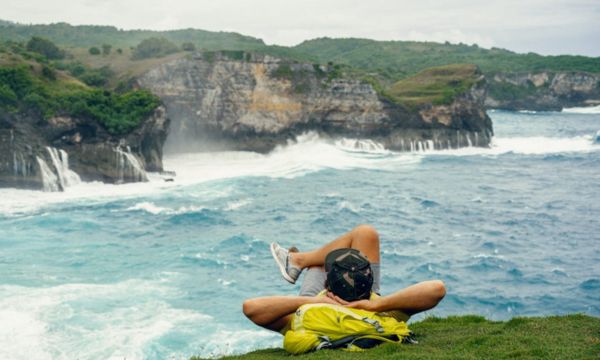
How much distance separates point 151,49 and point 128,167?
31.3 meters

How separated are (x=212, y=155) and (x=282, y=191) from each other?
61.5 ft

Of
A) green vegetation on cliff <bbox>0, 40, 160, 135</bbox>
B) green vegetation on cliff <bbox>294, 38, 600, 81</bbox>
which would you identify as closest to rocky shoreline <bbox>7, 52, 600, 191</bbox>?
green vegetation on cliff <bbox>0, 40, 160, 135</bbox>

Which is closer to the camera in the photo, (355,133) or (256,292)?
(256,292)

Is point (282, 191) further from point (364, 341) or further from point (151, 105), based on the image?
point (364, 341)

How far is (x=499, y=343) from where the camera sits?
10164mm

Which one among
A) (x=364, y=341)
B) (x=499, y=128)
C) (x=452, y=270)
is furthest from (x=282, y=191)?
(x=499, y=128)

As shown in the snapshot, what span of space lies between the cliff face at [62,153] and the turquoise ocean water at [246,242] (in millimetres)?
1378

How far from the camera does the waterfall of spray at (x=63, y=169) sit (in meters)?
49.8

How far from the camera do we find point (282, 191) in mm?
52562

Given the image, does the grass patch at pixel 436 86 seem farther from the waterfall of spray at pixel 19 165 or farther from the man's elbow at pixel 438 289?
the man's elbow at pixel 438 289

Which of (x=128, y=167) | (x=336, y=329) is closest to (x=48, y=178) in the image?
(x=128, y=167)

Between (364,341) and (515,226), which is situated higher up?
(364,341)

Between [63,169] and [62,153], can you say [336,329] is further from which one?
[62,153]

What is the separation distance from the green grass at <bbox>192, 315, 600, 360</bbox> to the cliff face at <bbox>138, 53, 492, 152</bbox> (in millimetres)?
58497
